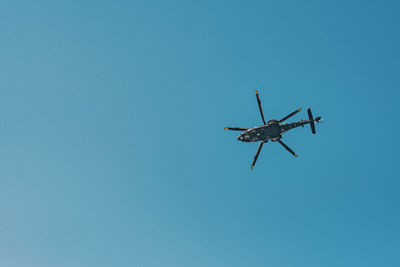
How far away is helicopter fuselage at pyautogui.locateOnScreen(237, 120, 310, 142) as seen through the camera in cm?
5147

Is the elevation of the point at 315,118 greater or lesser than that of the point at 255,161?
greater

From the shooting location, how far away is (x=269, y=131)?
51.6 m

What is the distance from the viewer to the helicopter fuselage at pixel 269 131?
51469 millimetres

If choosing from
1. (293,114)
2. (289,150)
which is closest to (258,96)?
(293,114)

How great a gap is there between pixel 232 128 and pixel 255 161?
24.0 feet

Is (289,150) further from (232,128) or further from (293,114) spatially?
(232,128)

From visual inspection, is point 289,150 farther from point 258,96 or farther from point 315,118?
point 258,96

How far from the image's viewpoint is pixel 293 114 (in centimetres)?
4950

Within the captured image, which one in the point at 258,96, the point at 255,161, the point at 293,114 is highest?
the point at 258,96

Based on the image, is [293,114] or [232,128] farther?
[232,128]

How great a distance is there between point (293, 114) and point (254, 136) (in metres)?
7.59

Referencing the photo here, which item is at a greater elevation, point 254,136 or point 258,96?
point 258,96

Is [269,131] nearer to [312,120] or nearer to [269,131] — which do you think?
[269,131]

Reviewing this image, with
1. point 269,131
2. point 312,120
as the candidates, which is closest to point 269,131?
point 269,131
